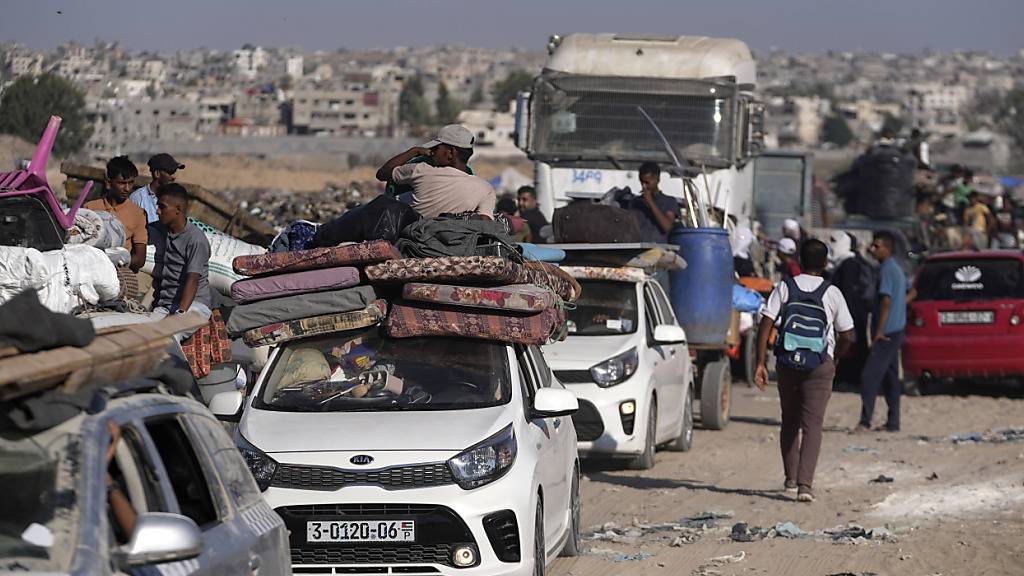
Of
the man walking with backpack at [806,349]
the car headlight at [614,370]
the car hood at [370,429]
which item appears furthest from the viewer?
the car headlight at [614,370]

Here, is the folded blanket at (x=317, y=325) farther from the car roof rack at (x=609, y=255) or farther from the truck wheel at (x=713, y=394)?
the truck wheel at (x=713, y=394)

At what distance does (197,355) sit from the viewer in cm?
1140

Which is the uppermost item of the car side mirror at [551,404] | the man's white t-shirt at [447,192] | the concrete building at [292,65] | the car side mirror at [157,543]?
the concrete building at [292,65]

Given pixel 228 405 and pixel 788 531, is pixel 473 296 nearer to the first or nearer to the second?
pixel 228 405

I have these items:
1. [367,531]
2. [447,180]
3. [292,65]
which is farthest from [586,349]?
[292,65]

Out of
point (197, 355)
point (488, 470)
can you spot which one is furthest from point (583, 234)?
point (488, 470)

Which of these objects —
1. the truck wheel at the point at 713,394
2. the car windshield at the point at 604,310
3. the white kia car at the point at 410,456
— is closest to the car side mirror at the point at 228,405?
the white kia car at the point at 410,456

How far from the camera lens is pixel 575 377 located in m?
14.1

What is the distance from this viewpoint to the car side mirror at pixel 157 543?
443 cm

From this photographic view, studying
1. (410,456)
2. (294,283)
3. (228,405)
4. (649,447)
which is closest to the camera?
(410,456)

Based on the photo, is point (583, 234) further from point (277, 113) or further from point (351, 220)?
point (277, 113)

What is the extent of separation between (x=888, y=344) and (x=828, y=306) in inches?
200

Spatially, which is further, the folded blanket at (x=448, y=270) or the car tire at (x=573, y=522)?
the car tire at (x=573, y=522)

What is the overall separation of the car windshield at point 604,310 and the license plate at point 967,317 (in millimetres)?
6849
